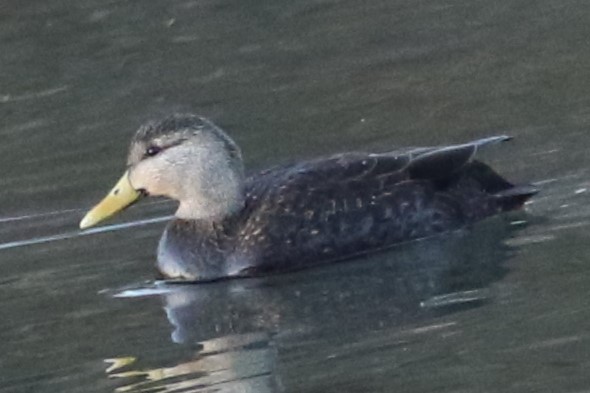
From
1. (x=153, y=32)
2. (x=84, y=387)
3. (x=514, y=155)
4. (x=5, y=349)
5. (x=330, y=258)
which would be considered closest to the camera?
(x=84, y=387)

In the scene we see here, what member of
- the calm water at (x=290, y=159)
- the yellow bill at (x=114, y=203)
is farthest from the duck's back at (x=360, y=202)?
the yellow bill at (x=114, y=203)

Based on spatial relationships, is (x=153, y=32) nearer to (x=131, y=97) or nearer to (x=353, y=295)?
(x=131, y=97)

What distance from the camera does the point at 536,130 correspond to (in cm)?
1323

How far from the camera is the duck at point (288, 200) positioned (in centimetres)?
1133

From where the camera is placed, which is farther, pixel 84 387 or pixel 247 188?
pixel 247 188

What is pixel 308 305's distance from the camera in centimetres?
1055

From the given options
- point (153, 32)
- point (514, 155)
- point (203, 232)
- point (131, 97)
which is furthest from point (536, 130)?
point (153, 32)

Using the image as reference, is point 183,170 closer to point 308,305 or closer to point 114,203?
point 114,203

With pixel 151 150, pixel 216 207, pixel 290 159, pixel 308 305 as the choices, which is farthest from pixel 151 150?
pixel 290 159

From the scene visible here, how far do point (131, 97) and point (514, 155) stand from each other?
4.10 m

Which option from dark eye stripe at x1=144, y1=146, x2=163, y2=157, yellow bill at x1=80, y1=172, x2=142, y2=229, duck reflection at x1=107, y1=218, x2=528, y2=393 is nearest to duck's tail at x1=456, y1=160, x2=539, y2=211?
duck reflection at x1=107, y1=218, x2=528, y2=393

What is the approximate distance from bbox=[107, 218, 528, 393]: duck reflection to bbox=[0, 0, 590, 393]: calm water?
0.06 feet

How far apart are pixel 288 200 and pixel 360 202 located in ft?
1.29

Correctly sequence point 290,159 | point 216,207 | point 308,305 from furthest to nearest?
1. point 290,159
2. point 216,207
3. point 308,305
